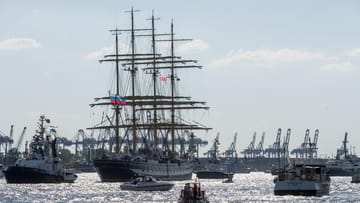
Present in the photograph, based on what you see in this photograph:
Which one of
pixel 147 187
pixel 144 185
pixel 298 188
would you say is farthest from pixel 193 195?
pixel 147 187

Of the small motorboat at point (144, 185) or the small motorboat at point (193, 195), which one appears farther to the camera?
the small motorboat at point (144, 185)

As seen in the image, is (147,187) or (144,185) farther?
(147,187)

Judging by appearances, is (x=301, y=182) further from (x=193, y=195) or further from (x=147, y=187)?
(x=193, y=195)

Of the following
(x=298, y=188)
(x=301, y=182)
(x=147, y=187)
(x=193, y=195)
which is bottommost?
(x=193, y=195)

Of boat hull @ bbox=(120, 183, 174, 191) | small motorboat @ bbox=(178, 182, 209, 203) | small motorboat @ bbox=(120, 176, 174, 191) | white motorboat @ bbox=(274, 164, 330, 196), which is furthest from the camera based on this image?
small motorboat @ bbox=(120, 176, 174, 191)

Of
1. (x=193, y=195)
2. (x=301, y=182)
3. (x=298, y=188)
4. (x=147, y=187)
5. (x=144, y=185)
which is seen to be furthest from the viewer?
(x=147, y=187)

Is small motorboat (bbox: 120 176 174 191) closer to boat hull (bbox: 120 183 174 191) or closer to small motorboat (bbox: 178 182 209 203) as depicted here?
boat hull (bbox: 120 183 174 191)

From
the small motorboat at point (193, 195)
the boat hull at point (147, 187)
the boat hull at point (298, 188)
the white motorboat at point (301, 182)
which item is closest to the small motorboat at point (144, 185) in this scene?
the boat hull at point (147, 187)

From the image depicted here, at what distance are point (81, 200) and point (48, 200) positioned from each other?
439 cm

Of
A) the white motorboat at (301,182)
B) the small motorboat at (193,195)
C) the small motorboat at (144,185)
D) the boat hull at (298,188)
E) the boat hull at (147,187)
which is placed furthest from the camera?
the small motorboat at (144,185)

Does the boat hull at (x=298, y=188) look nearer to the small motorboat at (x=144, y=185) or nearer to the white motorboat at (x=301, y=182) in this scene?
the white motorboat at (x=301, y=182)

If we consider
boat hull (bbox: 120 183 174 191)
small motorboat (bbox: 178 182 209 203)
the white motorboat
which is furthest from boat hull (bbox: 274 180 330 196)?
small motorboat (bbox: 178 182 209 203)

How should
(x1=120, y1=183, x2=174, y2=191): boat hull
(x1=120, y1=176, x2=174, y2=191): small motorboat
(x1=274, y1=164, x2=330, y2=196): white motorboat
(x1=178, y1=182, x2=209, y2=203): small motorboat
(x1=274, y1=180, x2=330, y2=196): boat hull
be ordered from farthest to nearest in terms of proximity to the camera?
(x1=120, y1=176, x2=174, y2=191): small motorboat, (x1=120, y1=183, x2=174, y2=191): boat hull, (x1=274, y1=164, x2=330, y2=196): white motorboat, (x1=274, y1=180, x2=330, y2=196): boat hull, (x1=178, y1=182, x2=209, y2=203): small motorboat

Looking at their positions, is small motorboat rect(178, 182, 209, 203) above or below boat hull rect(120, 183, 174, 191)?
below
